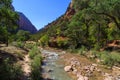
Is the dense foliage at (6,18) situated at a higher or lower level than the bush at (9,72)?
higher

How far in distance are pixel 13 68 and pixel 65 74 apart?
26.6ft

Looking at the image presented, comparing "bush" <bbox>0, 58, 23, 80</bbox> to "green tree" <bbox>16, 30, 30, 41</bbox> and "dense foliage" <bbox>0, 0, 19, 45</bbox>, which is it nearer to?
"dense foliage" <bbox>0, 0, 19, 45</bbox>

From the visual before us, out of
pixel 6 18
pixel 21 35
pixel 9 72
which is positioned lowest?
pixel 9 72

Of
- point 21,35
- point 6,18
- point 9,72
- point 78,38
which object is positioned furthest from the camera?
point 21,35

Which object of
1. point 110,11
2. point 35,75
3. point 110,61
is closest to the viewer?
point 35,75

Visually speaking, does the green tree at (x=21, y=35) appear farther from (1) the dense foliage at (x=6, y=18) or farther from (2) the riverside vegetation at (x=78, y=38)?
(1) the dense foliage at (x=6, y=18)

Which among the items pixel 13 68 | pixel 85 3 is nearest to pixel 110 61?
pixel 13 68

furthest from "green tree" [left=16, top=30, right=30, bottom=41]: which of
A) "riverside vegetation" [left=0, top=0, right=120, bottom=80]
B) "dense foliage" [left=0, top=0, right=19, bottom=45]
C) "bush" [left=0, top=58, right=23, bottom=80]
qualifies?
"bush" [left=0, top=58, right=23, bottom=80]

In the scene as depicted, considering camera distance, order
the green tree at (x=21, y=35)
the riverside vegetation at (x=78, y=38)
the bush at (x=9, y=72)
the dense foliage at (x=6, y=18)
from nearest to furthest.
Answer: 1. the bush at (x=9, y=72)
2. the riverside vegetation at (x=78, y=38)
3. the dense foliage at (x=6, y=18)
4. the green tree at (x=21, y=35)

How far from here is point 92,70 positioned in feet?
90.3

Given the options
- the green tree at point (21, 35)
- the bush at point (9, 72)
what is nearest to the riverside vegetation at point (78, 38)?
the bush at point (9, 72)

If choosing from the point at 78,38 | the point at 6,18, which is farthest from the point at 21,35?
the point at 6,18

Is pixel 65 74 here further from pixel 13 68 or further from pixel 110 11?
pixel 110 11

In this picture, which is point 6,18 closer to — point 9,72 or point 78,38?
point 9,72
